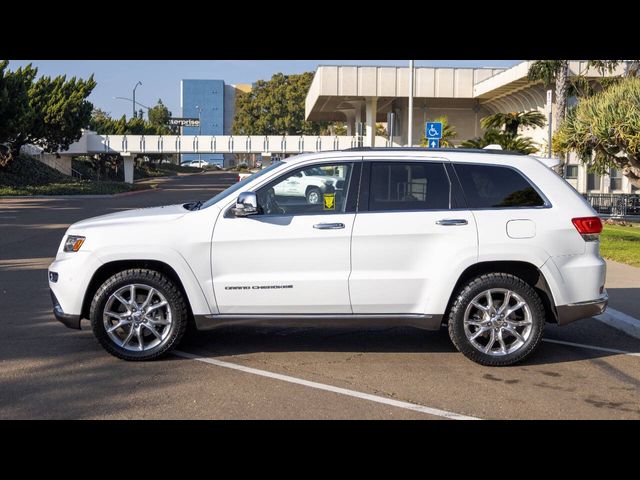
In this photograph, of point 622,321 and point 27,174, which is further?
point 27,174

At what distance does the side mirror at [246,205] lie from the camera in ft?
22.4

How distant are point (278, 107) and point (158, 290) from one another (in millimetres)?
96906

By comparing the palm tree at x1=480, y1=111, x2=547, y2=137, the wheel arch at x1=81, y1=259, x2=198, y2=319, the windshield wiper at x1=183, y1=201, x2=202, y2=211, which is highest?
the palm tree at x1=480, y1=111, x2=547, y2=137

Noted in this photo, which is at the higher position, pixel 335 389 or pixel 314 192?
pixel 314 192

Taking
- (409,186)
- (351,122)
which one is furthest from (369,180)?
(351,122)

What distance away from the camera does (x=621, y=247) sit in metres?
15.9

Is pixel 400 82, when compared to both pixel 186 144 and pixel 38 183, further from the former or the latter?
pixel 186 144

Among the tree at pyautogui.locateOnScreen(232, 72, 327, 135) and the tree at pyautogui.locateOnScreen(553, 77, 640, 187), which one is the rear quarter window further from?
the tree at pyautogui.locateOnScreen(232, 72, 327, 135)

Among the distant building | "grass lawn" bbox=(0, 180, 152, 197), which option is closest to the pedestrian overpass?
"grass lawn" bbox=(0, 180, 152, 197)

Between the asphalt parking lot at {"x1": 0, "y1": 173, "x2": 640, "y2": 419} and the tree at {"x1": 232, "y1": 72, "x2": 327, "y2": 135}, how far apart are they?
93.7m

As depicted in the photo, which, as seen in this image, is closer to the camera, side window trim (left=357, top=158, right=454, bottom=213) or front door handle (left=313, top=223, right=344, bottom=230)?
front door handle (left=313, top=223, right=344, bottom=230)

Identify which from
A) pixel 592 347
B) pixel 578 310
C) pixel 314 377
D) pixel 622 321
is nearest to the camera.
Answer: pixel 314 377

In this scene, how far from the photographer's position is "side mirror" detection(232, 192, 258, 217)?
6840mm

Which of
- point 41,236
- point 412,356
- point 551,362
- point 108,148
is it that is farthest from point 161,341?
point 108,148
